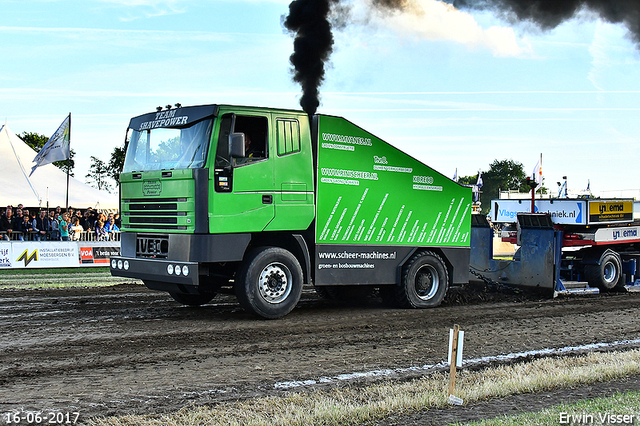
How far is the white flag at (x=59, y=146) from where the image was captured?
25406 millimetres

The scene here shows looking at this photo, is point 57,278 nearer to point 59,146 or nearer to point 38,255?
point 38,255

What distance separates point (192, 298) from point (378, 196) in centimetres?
366

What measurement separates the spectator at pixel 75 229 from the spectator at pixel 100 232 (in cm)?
56

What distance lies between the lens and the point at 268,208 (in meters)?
9.45

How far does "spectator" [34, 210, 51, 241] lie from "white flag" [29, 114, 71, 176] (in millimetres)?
4534

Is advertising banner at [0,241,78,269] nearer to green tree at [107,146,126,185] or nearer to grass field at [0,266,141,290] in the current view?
grass field at [0,266,141,290]

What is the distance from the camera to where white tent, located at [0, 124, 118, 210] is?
96.3 ft

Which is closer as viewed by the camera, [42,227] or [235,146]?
[235,146]

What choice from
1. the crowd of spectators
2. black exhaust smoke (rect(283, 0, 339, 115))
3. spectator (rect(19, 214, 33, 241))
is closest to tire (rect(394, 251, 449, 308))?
black exhaust smoke (rect(283, 0, 339, 115))

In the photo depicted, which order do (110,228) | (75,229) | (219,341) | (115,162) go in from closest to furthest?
1. (219,341)
2. (75,229)
3. (110,228)
4. (115,162)

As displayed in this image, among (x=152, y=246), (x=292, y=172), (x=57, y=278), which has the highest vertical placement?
(x=292, y=172)

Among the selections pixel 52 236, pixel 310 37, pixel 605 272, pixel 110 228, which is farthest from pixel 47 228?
pixel 605 272

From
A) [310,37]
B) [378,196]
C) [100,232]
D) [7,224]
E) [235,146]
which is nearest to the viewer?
[235,146]

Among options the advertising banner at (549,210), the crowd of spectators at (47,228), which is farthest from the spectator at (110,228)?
the advertising banner at (549,210)
